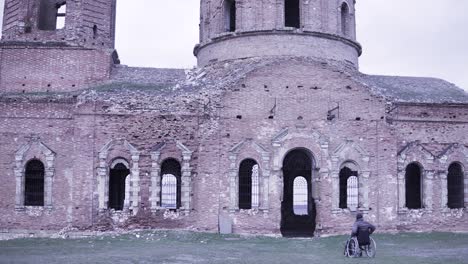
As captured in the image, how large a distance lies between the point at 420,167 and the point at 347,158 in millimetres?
3463

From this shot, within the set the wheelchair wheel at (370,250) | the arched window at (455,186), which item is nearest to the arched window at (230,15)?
the arched window at (455,186)

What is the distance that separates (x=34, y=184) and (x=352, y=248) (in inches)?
479

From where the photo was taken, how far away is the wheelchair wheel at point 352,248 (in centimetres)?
1336

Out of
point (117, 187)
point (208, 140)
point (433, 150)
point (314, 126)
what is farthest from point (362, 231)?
point (117, 187)

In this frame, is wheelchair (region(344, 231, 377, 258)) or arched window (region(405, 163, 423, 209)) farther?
arched window (region(405, 163, 423, 209))

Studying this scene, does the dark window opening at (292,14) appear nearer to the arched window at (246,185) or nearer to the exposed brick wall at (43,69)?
the arched window at (246,185)

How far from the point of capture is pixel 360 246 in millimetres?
13406

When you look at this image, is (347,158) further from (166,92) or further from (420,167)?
(166,92)

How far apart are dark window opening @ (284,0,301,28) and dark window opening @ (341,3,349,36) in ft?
6.55

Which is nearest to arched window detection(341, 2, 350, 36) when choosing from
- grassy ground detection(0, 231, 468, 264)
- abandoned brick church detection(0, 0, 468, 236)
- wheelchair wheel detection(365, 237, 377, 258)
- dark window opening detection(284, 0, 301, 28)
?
dark window opening detection(284, 0, 301, 28)

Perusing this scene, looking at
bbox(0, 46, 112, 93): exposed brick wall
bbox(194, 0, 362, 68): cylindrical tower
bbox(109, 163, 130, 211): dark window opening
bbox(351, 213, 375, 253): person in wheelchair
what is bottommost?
bbox(351, 213, 375, 253): person in wheelchair

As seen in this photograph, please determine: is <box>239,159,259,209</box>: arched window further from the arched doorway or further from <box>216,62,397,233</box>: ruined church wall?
the arched doorway

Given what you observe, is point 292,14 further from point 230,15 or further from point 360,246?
point 360,246

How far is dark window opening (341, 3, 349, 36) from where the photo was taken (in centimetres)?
2438
